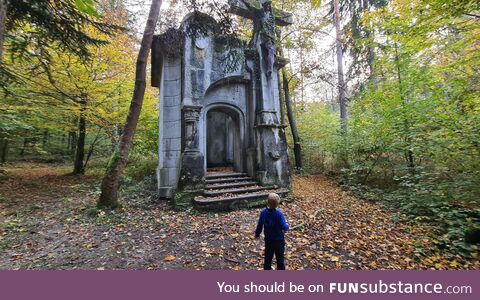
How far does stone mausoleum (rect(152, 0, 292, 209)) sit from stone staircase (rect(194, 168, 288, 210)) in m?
0.03

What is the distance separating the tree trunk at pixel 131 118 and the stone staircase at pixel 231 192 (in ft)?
7.51

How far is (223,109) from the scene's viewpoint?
902 cm

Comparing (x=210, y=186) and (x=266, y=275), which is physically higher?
(x=210, y=186)

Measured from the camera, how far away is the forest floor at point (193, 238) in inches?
148

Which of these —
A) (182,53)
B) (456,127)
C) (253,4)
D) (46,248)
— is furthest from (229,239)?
(253,4)

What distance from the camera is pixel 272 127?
8.10 meters

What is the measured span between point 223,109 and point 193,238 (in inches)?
217

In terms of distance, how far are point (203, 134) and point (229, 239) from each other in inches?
166

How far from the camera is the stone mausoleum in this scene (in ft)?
23.2

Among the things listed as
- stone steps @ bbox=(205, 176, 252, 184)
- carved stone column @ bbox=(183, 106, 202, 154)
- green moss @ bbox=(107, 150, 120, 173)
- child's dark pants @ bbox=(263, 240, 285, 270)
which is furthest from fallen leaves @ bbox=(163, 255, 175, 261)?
stone steps @ bbox=(205, 176, 252, 184)

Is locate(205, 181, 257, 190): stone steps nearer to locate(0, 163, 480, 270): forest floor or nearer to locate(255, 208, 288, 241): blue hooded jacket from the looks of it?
locate(0, 163, 480, 270): forest floor

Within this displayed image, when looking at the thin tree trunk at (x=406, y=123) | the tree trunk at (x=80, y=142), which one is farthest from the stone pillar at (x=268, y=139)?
the tree trunk at (x=80, y=142)

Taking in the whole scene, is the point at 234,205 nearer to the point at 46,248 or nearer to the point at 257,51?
the point at 46,248

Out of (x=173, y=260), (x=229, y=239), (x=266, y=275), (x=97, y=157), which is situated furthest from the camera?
(x=97, y=157)
